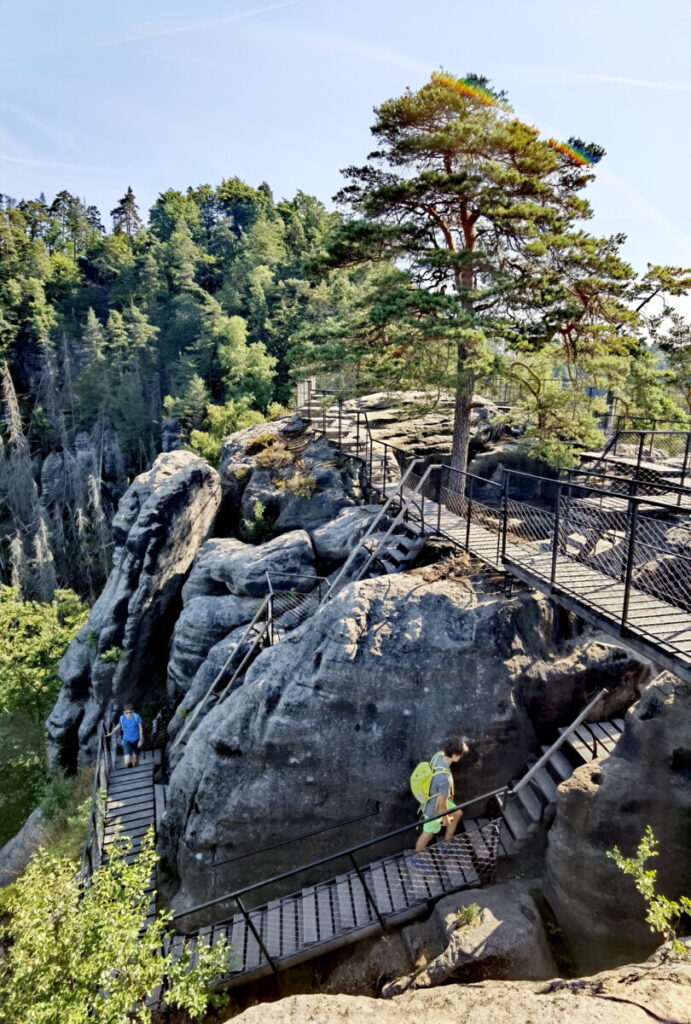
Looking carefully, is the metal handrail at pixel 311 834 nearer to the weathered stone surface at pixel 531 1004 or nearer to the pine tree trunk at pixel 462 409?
the weathered stone surface at pixel 531 1004

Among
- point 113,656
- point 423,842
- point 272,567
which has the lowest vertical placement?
point 113,656

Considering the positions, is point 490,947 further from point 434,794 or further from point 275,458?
point 275,458

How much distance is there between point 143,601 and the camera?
1510 centimetres

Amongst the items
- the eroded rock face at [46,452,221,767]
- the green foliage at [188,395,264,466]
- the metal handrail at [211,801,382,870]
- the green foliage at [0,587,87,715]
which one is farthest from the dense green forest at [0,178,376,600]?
the metal handrail at [211,801,382,870]

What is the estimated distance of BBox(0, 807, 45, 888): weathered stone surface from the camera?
15734mm

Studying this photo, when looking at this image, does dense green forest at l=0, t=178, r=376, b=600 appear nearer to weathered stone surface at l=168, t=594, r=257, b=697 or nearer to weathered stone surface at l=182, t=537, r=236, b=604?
weathered stone surface at l=182, t=537, r=236, b=604

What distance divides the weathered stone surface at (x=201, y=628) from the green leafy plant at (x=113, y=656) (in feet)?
8.22

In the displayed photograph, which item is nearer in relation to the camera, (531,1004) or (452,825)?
(531,1004)

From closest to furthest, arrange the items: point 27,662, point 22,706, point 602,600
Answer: point 602,600 < point 27,662 < point 22,706

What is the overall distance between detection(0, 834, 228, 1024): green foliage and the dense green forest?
2286 centimetres

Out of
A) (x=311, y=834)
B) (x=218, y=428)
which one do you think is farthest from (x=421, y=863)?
(x=218, y=428)

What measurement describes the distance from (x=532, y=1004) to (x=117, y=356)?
60.9m

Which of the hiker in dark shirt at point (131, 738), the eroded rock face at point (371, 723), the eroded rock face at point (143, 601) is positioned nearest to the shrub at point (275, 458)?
the eroded rock face at point (143, 601)

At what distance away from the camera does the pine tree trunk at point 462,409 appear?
40.8 ft
